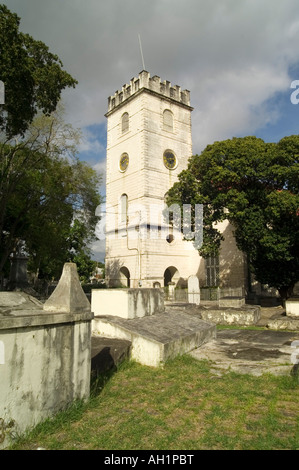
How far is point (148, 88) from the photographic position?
2812 centimetres

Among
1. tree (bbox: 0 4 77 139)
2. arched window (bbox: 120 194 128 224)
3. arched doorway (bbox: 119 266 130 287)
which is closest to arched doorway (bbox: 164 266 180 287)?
arched doorway (bbox: 119 266 130 287)

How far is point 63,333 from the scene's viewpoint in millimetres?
3947

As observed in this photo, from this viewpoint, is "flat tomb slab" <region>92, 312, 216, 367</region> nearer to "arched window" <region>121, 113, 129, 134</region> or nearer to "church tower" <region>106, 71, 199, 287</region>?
"church tower" <region>106, 71, 199, 287</region>

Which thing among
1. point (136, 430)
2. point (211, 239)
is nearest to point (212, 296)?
point (211, 239)

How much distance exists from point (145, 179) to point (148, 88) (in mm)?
8623

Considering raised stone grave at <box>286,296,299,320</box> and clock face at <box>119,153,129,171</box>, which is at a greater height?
clock face at <box>119,153,129,171</box>

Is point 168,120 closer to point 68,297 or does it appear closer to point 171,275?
point 171,275

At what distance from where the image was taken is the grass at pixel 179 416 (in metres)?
3.28

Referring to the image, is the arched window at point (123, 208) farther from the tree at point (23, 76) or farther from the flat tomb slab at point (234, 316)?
the flat tomb slab at point (234, 316)

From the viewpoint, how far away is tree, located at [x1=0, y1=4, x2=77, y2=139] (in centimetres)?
997

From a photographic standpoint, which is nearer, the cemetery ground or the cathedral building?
the cemetery ground

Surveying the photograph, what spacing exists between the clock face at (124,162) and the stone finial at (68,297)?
2571cm

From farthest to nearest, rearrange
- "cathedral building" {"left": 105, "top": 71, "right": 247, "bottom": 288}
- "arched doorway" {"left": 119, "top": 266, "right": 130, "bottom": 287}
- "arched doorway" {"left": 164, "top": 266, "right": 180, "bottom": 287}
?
"arched doorway" {"left": 119, "top": 266, "right": 130, "bottom": 287} < "arched doorway" {"left": 164, "top": 266, "right": 180, "bottom": 287} < "cathedral building" {"left": 105, "top": 71, "right": 247, "bottom": 288}

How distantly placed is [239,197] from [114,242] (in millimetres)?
15686
